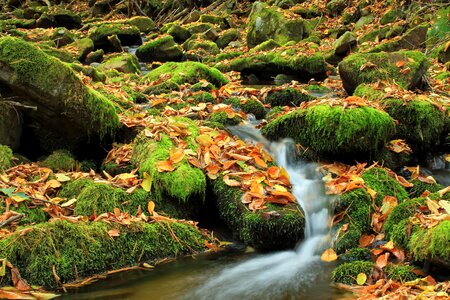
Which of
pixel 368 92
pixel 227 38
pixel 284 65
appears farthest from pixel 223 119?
pixel 227 38

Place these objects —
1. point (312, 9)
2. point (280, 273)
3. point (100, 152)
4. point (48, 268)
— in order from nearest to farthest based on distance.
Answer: point (48, 268), point (280, 273), point (100, 152), point (312, 9)

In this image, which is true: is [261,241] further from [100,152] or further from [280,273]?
[100,152]

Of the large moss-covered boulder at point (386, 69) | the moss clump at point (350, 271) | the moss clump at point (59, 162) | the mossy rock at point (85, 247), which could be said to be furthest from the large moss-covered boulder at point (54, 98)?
the large moss-covered boulder at point (386, 69)

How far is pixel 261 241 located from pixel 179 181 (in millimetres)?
1067

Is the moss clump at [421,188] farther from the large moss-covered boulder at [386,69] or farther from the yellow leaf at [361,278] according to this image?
the large moss-covered boulder at [386,69]

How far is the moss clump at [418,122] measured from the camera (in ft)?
23.0

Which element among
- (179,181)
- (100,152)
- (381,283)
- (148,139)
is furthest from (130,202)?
(381,283)

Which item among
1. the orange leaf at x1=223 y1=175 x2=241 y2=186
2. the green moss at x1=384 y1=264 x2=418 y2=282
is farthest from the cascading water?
the orange leaf at x1=223 y1=175 x2=241 y2=186

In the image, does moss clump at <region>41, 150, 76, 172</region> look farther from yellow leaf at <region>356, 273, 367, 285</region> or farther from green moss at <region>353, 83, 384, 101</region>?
green moss at <region>353, 83, 384, 101</region>

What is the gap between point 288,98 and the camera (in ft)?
29.0

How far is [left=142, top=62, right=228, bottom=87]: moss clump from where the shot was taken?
9.90 m

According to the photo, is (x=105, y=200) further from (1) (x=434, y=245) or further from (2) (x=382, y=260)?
(1) (x=434, y=245)

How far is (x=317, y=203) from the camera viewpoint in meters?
5.61

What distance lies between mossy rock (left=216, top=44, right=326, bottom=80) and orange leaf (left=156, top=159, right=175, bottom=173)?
261 inches
